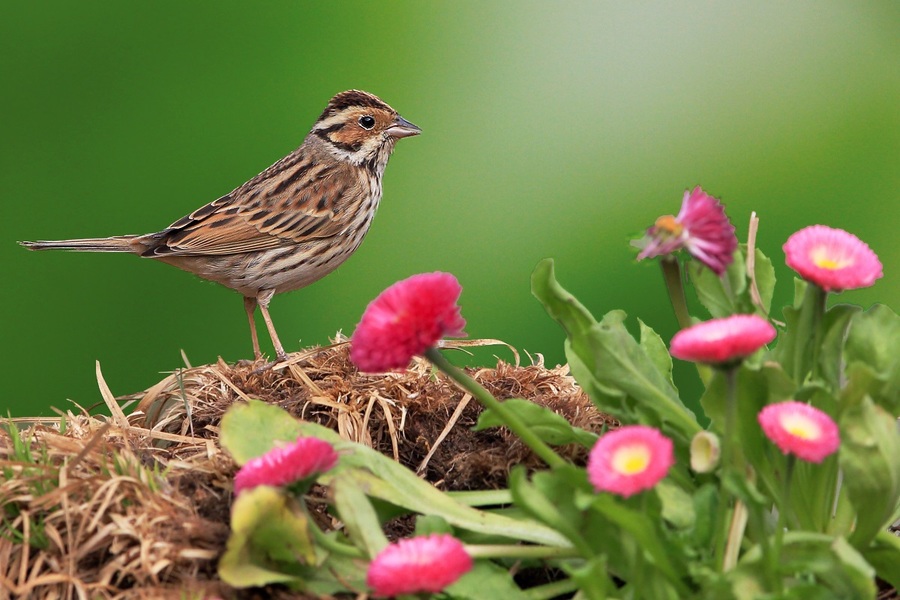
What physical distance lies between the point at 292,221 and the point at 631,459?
10.3ft

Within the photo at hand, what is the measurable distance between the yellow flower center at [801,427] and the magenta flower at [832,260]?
31 cm

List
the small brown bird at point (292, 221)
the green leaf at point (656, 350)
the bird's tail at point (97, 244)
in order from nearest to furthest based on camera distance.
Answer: the green leaf at point (656, 350) < the bird's tail at point (97, 244) < the small brown bird at point (292, 221)

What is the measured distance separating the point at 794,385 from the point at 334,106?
338cm

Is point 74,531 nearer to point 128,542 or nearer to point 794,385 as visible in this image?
point 128,542

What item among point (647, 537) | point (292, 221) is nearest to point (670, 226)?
point (647, 537)

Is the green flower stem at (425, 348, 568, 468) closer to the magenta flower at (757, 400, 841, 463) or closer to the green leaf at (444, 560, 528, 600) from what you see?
the green leaf at (444, 560, 528, 600)

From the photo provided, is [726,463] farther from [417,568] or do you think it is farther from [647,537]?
[417,568]

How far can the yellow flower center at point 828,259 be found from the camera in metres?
2.00

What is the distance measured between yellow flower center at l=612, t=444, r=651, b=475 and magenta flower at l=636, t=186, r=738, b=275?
45 centimetres

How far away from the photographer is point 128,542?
7.17 feet

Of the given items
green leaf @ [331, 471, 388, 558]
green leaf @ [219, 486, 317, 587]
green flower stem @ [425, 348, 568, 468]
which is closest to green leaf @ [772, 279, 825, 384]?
green flower stem @ [425, 348, 568, 468]

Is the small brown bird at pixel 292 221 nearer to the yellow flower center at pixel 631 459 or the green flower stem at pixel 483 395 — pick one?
the green flower stem at pixel 483 395

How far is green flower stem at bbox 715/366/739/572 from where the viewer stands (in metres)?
1.82

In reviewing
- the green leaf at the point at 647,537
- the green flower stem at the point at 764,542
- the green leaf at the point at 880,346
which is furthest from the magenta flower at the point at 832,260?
the green leaf at the point at 647,537
